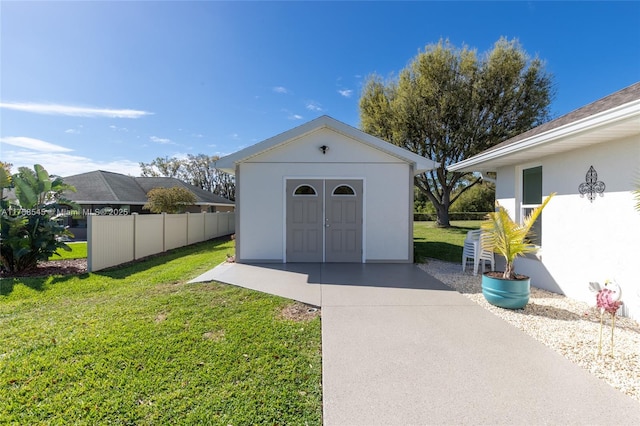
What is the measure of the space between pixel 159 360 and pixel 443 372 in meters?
3.12

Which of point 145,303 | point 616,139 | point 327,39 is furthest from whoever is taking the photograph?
point 327,39

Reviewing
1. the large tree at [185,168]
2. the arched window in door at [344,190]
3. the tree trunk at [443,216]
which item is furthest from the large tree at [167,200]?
the large tree at [185,168]

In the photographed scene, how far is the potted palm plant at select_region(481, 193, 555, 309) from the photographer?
475cm

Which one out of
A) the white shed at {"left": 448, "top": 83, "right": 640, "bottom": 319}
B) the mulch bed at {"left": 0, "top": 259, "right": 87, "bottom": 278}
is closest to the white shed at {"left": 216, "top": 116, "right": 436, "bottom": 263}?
the white shed at {"left": 448, "top": 83, "right": 640, "bottom": 319}

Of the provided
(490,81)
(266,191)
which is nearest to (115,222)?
(266,191)

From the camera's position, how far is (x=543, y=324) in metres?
4.27

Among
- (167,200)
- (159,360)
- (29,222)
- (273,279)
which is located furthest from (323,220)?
(167,200)

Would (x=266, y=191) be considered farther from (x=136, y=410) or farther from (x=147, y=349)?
(x=136, y=410)

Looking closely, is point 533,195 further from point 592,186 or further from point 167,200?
point 167,200

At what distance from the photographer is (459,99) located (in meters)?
19.0

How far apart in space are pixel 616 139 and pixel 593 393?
165 inches

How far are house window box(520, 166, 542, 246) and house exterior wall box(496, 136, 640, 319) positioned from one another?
0.23m

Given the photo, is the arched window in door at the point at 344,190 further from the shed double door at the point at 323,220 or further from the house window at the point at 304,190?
the house window at the point at 304,190

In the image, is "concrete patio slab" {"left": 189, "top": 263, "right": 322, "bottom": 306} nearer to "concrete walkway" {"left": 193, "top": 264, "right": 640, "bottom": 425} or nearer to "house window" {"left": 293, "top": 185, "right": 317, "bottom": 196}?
"concrete walkway" {"left": 193, "top": 264, "right": 640, "bottom": 425}
